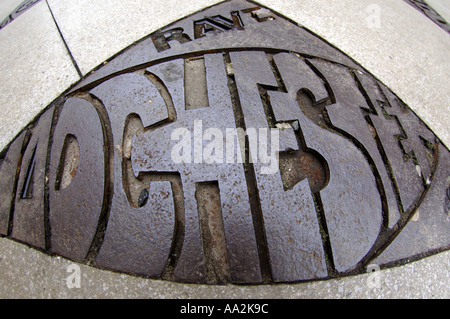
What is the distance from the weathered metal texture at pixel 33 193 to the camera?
1.04 metres

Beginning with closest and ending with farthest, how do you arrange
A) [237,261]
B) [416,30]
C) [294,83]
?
[237,261] → [294,83] → [416,30]

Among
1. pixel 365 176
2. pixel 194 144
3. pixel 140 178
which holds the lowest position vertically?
pixel 140 178

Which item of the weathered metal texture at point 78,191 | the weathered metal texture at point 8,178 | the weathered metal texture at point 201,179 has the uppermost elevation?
the weathered metal texture at point 201,179

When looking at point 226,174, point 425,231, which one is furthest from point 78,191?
point 425,231

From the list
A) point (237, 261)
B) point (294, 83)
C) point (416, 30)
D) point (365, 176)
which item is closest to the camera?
point (237, 261)

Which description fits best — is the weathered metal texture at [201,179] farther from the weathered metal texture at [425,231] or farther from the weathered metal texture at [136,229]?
the weathered metal texture at [425,231]

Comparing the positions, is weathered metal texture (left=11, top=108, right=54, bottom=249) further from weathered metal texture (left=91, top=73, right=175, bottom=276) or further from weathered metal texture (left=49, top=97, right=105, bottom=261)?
weathered metal texture (left=91, top=73, right=175, bottom=276)

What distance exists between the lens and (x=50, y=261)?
1.01m

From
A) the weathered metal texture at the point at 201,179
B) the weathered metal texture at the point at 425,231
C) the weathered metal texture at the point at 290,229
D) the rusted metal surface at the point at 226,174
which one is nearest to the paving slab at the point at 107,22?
the rusted metal surface at the point at 226,174

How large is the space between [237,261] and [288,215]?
10.2 inches

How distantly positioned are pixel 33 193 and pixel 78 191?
0.76 feet

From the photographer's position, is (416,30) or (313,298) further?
(416,30)

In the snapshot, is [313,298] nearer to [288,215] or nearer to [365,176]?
[288,215]
